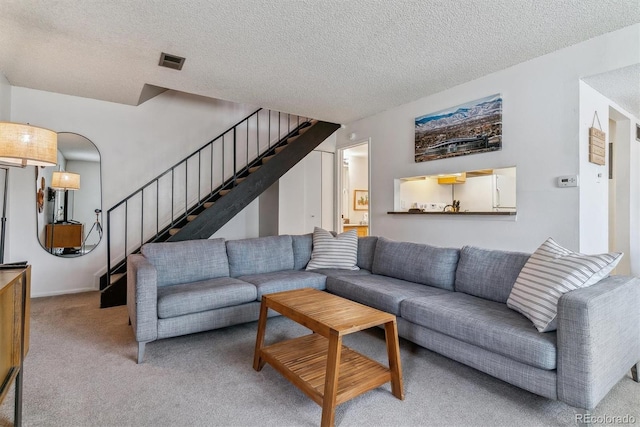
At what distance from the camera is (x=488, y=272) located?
2432 millimetres

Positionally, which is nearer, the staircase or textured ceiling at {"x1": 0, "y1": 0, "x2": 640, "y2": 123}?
textured ceiling at {"x1": 0, "y1": 0, "x2": 640, "y2": 123}

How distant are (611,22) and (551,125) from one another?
2.77 ft

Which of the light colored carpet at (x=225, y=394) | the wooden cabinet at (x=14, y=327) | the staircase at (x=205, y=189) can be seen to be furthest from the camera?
the staircase at (x=205, y=189)

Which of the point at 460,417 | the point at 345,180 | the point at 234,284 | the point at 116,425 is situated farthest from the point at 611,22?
the point at 345,180

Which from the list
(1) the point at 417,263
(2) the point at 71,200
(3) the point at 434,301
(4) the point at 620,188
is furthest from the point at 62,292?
(4) the point at 620,188

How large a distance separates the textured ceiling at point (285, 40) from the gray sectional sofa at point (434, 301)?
1753mm

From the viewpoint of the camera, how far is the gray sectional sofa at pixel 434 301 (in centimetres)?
157

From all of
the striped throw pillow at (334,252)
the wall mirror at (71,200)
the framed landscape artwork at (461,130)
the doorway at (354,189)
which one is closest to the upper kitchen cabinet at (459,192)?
the framed landscape artwork at (461,130)

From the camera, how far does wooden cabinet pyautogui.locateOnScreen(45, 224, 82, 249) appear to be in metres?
4.10

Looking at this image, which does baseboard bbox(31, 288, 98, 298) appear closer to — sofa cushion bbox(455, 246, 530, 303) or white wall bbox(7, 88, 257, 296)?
white wall bbox(7, 88, 257, 296)

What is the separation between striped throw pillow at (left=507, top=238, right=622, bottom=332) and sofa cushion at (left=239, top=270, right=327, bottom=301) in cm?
166

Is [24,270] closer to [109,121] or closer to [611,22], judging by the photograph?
[109,121]

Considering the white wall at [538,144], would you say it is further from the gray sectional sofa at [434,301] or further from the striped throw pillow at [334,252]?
the striped throw pillow at [334,252]

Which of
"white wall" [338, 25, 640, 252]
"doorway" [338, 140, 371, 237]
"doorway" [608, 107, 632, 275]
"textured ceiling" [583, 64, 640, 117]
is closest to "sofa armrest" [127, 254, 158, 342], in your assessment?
"white wall" [338, 25, 640, 252]
